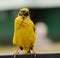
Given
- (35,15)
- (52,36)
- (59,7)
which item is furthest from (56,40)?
(59,7)

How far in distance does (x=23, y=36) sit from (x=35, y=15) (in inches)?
206

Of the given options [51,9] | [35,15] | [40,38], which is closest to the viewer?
[40,38]

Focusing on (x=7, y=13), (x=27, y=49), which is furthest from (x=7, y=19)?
(x=27, y=49)

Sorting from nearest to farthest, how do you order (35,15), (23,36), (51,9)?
1. (23,36)
2. (35,15)
3. (51,9)

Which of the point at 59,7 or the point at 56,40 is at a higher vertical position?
the point at 59,7

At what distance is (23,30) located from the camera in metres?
3.56

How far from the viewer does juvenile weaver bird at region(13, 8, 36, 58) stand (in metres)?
3.54

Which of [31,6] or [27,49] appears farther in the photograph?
[31,6]

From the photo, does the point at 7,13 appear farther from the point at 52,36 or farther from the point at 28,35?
the point at 28,35

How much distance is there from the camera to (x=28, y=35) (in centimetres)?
358

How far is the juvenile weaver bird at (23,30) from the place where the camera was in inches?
139

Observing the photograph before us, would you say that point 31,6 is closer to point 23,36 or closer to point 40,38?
point 40,38

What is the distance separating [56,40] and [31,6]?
5.25ft

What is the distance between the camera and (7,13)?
30.2 feet
